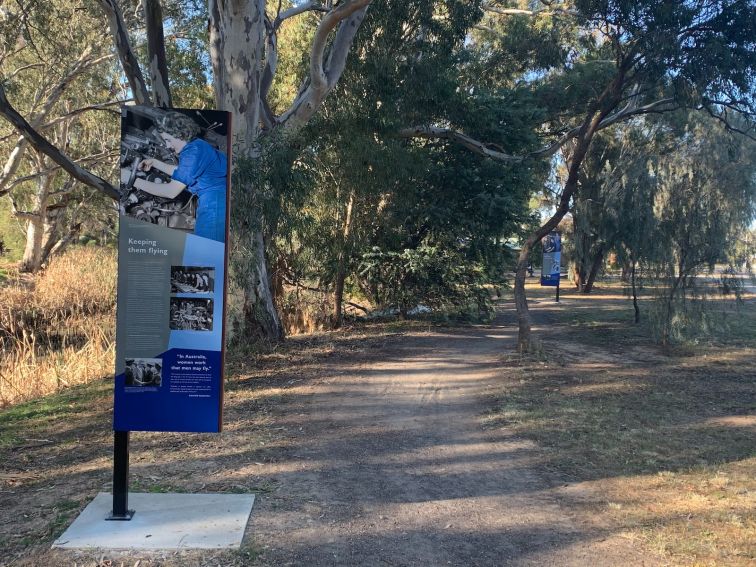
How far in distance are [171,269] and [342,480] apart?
2360 millimetres

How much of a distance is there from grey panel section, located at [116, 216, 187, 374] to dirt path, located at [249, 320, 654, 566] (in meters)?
1.48

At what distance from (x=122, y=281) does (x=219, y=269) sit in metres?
0.63

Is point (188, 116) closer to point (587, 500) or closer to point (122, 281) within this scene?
point (122, 281)

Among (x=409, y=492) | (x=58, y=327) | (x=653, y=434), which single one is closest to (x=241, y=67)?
(x=409, y=492)

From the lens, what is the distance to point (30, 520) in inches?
178

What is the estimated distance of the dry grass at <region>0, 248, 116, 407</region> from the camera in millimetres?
9906

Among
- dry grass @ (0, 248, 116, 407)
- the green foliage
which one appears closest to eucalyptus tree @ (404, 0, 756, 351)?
the green foliage

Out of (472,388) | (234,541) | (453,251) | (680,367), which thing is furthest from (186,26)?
(234,541)

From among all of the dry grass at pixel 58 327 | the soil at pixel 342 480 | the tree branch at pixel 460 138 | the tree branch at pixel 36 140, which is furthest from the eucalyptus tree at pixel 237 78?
the tree branch at pixel 460 138

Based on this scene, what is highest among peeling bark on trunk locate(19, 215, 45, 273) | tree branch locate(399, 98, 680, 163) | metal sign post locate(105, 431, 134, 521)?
tree branch locate(399, 98, 680, 163)

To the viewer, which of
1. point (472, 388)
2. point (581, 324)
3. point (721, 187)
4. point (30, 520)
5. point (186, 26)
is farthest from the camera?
point (186, 26)

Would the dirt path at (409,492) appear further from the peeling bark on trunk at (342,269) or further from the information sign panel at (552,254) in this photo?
the information sign panel at (552,254)

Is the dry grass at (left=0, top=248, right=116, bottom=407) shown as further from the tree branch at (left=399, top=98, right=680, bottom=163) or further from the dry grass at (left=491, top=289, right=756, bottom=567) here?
the tree branch at (left=399, top=98, right=680, bottom=163)

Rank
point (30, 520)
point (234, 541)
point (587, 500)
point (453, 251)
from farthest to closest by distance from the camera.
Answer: point (453, 251) < point (587, 500) < point (30, 520) < point (234, 541)
